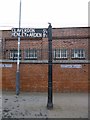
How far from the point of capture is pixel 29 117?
398 inches

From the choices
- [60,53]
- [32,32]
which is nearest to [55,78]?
[60,53]

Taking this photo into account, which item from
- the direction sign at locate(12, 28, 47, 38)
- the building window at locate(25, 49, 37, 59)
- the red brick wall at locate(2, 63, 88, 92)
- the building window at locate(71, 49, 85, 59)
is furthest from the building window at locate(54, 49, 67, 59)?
the direction sign at locate(12, 28, 47, 38)

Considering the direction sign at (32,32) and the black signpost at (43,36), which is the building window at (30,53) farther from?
the direction sign at (32,32)

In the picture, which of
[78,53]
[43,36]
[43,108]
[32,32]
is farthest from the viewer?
[78,53]

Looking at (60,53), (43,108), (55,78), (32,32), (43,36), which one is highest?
(32,32)

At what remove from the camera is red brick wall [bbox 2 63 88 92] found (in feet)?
56.6

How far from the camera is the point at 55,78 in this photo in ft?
57.0

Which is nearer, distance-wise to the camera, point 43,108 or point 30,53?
point 43,108

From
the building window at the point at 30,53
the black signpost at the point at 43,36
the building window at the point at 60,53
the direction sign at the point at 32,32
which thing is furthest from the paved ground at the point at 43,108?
the building window at the point at 30,53

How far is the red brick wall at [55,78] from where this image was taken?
1727 cm

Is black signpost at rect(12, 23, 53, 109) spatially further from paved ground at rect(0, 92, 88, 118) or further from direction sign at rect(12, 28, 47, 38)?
paved ground at rect(0, 92, 88, 118)

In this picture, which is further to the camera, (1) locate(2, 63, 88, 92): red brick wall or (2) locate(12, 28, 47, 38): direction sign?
(1) locate(2, 63, 88, 92): red brick wall

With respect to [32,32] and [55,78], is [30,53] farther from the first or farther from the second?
[32,32]

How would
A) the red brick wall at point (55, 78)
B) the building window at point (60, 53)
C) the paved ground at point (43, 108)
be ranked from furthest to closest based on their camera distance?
the building window at point (60, 53) → the red brick wall at point (55, 78) → the paved ground at point (43, 108)
